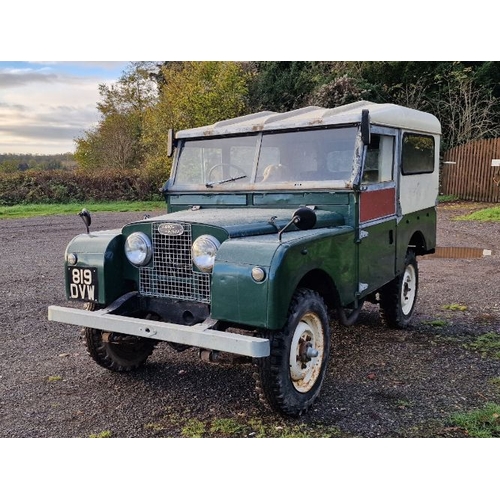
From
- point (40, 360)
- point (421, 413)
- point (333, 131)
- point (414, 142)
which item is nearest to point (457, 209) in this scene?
point (414, 142)

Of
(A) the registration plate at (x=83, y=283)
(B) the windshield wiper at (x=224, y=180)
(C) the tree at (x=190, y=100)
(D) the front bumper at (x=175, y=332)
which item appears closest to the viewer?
(D) the front bumper at (x=175, y=332)

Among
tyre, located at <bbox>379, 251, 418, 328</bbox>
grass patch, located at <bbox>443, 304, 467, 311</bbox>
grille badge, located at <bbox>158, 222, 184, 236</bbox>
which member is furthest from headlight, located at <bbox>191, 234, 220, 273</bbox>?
grass patch, located at <bbox>443, 304, 467, 311</bbox>

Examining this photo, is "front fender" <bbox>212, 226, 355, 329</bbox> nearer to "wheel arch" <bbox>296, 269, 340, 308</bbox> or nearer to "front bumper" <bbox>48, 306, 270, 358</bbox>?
"front bumper" <bbox>48, 306, 270, 358</bbox>

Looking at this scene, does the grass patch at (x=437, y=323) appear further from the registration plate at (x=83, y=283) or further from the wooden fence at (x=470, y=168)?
the wooden fence at (x=470, y=168)

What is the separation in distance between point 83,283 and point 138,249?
0.49 m

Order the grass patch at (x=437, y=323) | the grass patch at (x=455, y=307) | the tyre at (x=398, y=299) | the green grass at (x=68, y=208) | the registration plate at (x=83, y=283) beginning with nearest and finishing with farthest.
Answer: the registration plate at (x=83, y=283)
the tyre at (x=398, y=299)
the grass patch at (x=437, y=323)
the grass patch at (x=455, y=307)
the green grass at (x=68, y=208)

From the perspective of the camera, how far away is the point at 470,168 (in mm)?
9305

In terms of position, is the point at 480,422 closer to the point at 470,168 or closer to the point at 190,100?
the point at 190,100

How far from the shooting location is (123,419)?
3.41m

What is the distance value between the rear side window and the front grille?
248 cm

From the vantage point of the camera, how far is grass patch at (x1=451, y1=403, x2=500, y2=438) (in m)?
3.23

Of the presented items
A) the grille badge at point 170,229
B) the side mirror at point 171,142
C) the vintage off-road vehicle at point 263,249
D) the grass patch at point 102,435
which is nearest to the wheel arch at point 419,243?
the vintage off-road vehicle at point 263,249

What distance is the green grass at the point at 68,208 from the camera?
845cm

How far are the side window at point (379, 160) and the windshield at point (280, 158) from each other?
22cm
